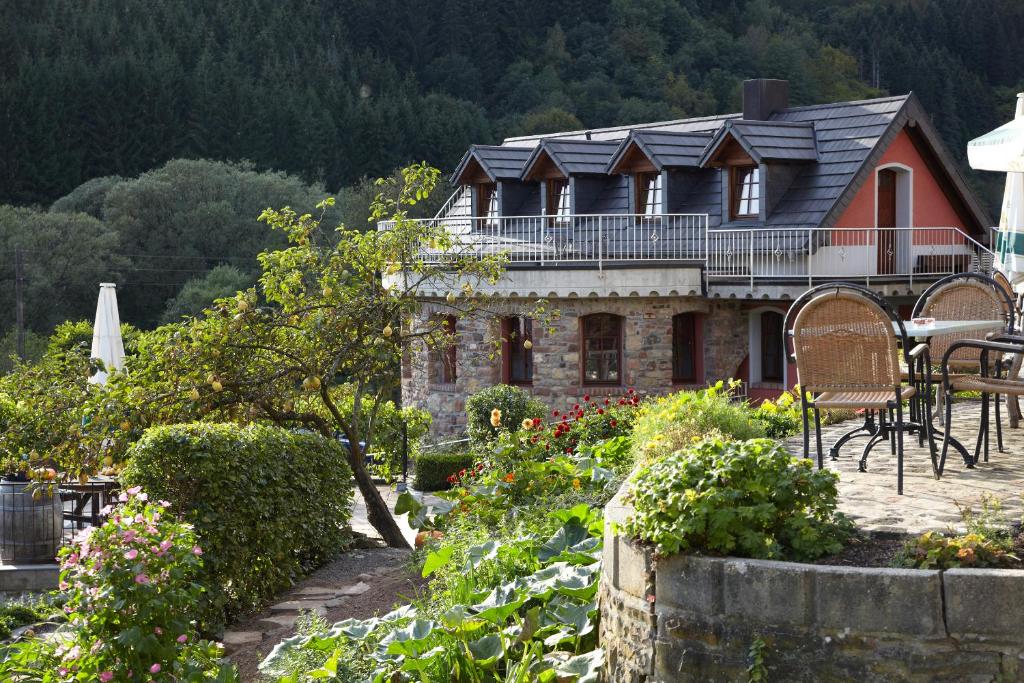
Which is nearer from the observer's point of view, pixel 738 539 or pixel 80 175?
pixel 738 539

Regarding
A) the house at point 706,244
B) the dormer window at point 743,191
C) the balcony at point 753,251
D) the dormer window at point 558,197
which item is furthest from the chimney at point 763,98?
the dormer window at point 558,197

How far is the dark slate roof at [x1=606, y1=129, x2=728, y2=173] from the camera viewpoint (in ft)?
75.3

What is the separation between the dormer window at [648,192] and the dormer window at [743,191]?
1467mm

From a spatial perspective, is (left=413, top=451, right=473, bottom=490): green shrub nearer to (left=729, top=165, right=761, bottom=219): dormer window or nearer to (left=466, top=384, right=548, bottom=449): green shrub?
(left=466, top=384, right=548, bottom=449): green shrub

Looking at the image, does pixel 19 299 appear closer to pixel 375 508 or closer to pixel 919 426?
pixel 375 508

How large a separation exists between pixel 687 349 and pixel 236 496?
48.2ft

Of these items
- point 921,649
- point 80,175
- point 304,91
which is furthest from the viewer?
point 304,91

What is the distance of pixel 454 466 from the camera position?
18.4 metres

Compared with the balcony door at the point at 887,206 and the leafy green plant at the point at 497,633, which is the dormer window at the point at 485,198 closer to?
the balcony door at the point at 887,206

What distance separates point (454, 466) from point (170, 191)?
30.8m

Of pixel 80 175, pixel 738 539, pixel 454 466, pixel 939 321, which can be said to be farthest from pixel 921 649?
pixel 80 175

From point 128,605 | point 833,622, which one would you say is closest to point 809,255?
point 128,605

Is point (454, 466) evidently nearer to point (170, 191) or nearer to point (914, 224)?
point (914, 224)

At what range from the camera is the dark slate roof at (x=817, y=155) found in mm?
21688
